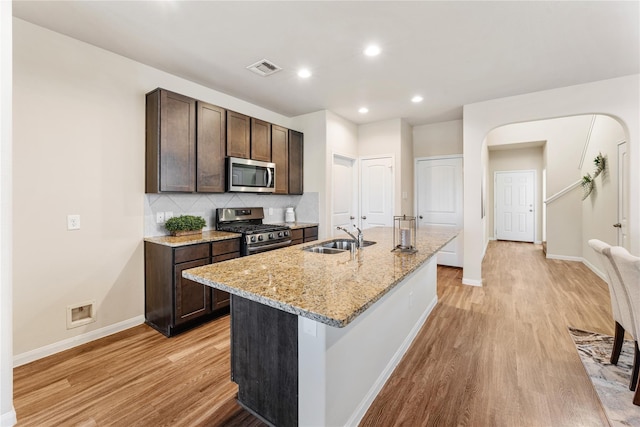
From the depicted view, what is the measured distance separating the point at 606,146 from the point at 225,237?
6093 millimetres

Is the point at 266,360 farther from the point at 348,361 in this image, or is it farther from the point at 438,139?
the point at 438,139

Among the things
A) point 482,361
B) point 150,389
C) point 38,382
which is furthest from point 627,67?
point 38,382

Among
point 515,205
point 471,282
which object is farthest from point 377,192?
point 515,205

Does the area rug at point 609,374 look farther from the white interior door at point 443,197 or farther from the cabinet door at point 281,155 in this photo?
the cabinet door at point 281,155

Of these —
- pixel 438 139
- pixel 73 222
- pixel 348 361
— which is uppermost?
pixel 438 139

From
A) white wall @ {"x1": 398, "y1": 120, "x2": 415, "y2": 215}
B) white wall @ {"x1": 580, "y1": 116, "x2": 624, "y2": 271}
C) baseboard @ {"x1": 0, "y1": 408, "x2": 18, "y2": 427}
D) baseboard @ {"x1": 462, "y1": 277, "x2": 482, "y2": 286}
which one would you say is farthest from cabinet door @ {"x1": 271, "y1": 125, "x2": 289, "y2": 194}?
white wall @ {"x1": 580, "y1": 116, "x2": 624, "y2": 271}

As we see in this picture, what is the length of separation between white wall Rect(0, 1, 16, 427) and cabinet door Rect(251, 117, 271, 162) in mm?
2285

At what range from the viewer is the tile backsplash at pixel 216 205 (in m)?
3.01

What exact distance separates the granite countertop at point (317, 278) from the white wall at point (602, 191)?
420 cm

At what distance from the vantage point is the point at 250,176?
3.70 m

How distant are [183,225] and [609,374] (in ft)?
12.5

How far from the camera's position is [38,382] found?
6.53ft

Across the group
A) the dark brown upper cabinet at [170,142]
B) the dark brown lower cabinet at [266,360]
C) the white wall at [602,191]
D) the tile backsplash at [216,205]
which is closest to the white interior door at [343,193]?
the tile backsplash at [216,205]

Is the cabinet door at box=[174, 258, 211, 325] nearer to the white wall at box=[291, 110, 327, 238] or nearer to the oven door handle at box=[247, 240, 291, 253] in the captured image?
the oven door handle at box=[247, 240, 291, 253]
